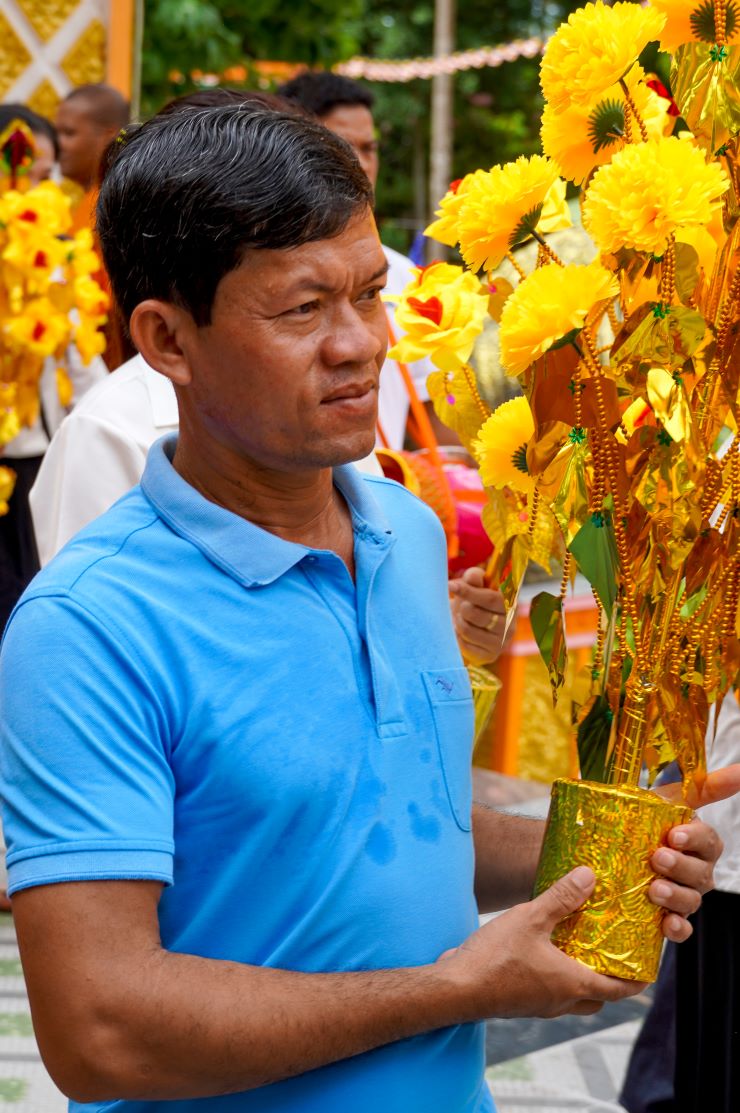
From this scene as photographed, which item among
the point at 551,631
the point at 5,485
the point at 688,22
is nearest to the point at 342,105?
the point at 5,485

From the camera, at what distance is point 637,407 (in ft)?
4.30

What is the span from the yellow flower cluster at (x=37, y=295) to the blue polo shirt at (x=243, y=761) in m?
2.80

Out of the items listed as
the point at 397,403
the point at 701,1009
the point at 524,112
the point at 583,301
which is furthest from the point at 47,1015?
the point at 524,112

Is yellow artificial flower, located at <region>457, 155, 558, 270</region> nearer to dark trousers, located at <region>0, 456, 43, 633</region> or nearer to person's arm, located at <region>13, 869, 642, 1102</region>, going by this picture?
person's arm, located at <region>13, 869, 642, 1102</region>

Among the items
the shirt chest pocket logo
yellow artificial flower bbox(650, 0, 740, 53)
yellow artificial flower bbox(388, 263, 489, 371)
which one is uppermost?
yellow artificial flower bbox(650, 0, 740, 53)

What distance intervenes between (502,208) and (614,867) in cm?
56

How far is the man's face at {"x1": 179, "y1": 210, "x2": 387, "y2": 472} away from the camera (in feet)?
3.94

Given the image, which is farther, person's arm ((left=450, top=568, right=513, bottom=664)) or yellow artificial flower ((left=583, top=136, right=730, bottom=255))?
person's arm ((left=450, top=568, right=513, bottom=664))

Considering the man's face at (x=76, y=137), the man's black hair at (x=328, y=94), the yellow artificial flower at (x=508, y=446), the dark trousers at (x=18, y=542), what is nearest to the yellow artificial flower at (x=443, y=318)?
the yellow artificial flower at (x=508, y=446)

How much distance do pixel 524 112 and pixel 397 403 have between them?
20.5 metres

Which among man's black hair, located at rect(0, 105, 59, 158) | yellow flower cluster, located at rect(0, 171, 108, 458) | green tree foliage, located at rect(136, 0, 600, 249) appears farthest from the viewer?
green tree foliage, located at rect(136, 0, 600, 249)

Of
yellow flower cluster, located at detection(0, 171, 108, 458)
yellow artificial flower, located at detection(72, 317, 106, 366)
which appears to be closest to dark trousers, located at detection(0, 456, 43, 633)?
yellow flower cluster, located at detection(0, 171, 108, 458)

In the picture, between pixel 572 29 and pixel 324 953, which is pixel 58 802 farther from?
pixel 572 29

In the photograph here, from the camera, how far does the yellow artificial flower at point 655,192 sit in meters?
1.15
